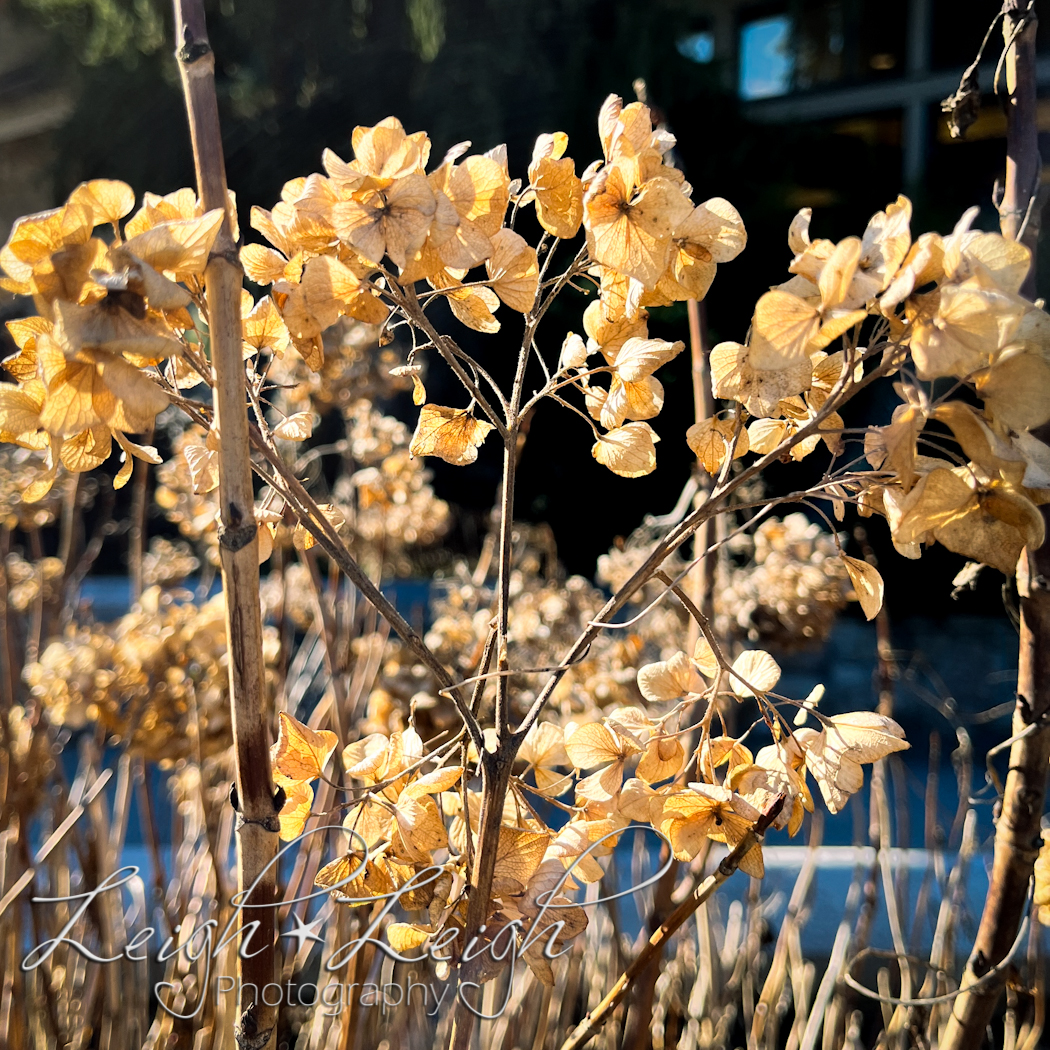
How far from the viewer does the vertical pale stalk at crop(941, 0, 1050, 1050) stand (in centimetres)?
32

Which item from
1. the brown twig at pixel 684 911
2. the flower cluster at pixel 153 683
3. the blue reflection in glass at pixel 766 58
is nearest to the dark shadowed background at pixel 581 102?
the blue reflection in glass at pixel 766 58

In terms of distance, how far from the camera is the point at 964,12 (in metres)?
2.06

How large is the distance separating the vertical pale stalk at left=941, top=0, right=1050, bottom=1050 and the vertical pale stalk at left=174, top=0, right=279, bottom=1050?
0.90 ft

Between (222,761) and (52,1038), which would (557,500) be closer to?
(222,761)

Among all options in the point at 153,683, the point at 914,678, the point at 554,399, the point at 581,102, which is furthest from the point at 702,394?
the point at 581,102

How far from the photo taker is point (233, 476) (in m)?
0.20

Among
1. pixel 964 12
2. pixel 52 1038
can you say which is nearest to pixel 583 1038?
pixel 52 1038

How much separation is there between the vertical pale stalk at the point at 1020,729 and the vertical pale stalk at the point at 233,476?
0.90 ft

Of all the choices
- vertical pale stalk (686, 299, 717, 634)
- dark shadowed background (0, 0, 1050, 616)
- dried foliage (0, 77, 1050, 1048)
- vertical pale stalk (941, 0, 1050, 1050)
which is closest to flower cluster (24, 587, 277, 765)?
dried foliage (0, 77, 1050, 1048)

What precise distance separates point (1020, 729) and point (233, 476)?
311 mm

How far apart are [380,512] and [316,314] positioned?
62 cm

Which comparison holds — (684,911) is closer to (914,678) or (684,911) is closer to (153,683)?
(153,683)

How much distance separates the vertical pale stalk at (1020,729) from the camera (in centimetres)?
32

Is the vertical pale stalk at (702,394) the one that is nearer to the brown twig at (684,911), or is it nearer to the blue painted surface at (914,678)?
the brown twig at (684,911)
